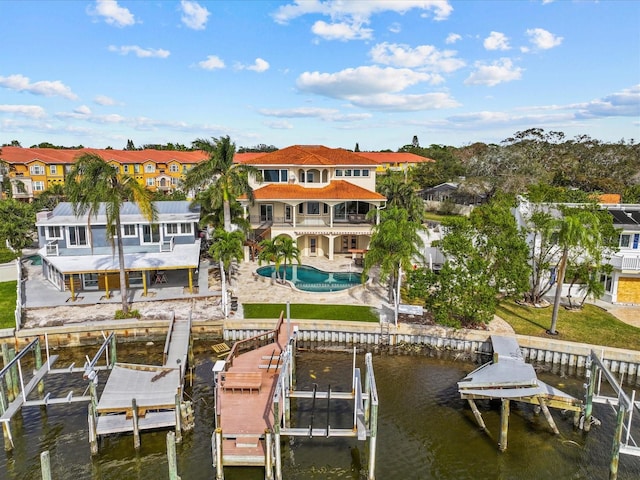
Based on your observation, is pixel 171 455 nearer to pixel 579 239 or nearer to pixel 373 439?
pixel 373 439

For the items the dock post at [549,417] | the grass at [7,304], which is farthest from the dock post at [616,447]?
the grass at [7,304]

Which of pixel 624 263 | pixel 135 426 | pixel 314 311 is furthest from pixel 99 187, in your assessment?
pixel 624 263

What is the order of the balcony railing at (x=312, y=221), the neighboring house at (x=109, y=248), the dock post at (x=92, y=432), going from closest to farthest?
1. the dock post at (x=92, y=432)
2. the neighboring house at (x=109, y=248)
3. the balcony railing at (x=312, y=221)

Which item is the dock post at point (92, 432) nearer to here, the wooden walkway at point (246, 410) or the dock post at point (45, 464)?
the dock post at point (45, 464)

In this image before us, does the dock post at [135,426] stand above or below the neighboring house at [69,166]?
below

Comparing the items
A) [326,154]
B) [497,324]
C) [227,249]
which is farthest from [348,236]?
[497,324]

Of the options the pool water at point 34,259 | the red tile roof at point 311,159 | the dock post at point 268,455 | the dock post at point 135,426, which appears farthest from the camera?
the red tile roof at point 311,159

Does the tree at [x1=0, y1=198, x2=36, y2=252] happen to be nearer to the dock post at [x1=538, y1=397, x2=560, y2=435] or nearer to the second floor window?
the second floor window
